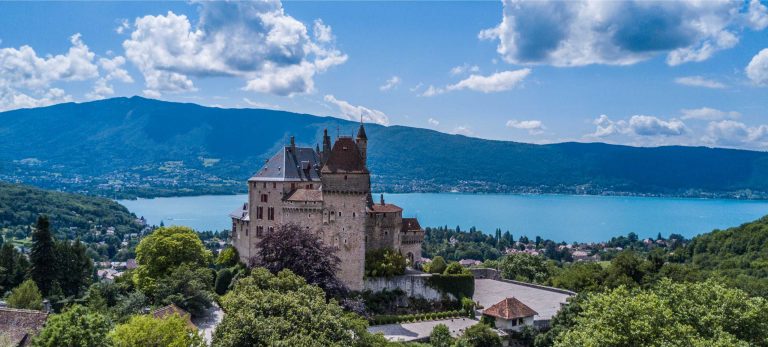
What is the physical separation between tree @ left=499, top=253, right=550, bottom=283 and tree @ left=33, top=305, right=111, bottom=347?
1662 inches

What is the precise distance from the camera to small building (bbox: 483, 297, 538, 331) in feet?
127

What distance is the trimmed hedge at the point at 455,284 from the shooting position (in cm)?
4284

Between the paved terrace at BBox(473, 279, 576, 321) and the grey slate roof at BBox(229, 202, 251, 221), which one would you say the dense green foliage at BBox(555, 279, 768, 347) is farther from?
the grey slate roof at BBox(229, 202, 251, 221)

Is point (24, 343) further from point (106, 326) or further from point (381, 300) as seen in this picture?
point (381, 300)

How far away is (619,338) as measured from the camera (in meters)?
22.9

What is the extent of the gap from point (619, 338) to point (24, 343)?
23194mm

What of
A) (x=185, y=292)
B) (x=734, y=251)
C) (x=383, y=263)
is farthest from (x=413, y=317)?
(x=734, y=251)

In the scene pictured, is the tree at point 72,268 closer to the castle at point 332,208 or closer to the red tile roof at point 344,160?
the castle at point 332,208

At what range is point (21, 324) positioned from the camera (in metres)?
26.1

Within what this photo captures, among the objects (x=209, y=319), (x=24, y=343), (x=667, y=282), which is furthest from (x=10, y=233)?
(x=667, y=282)

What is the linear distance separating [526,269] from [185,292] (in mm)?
33217

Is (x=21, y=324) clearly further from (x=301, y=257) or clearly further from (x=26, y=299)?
(x=301, y=257)

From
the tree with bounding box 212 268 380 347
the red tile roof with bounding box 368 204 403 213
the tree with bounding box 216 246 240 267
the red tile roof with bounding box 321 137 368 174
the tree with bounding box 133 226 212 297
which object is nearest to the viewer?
the tree with bounding box 212 268 380 347

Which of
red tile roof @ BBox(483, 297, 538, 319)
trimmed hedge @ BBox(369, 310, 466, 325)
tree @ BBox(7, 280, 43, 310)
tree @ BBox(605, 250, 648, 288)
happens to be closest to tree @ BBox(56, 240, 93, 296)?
tree @ BBox(7, 280, 43, 310)
